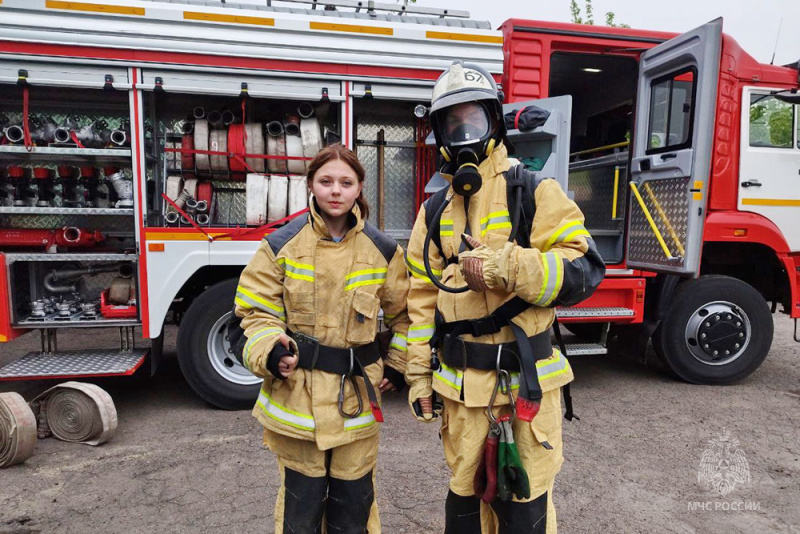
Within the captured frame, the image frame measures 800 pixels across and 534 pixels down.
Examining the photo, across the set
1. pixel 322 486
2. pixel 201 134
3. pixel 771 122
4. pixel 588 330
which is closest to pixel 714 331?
pixel 588 330

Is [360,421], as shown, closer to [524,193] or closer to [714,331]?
[524,193]

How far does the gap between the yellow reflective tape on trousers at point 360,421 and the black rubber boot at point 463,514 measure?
38cm

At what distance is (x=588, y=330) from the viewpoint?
5.43 meters

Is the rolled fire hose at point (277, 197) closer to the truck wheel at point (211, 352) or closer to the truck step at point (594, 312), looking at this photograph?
the truck wheel at point (211, 352)

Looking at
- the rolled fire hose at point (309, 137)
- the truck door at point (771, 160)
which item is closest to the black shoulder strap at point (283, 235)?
the rolled fire hose at point (309, 137)

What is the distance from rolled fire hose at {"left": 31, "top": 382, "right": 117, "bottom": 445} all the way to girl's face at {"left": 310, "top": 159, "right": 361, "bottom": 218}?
252cm

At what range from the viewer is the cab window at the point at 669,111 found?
4504 millimetres

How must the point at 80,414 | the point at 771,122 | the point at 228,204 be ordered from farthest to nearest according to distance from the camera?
the point at 771,122, the point at 228,204, the point at 80,414

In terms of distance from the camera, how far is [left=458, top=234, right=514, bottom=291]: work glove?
1.58 meters

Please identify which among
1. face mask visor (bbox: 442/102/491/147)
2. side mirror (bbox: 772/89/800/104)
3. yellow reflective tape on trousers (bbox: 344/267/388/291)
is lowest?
yellow reflective tape on trousers (bbox: 344/267/388/291)

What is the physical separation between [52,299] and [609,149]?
5421mm

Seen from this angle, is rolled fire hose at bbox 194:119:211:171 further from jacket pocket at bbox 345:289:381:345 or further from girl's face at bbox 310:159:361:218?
jacket pocket at bbox 345:289:381:345

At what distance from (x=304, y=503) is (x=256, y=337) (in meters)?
0.62

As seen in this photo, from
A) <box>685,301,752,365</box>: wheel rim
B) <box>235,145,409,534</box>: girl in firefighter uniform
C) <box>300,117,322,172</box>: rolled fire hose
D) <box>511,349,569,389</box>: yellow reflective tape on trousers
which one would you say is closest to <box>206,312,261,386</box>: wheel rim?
<box>300,117,322,172</box>: rolled fire hose
